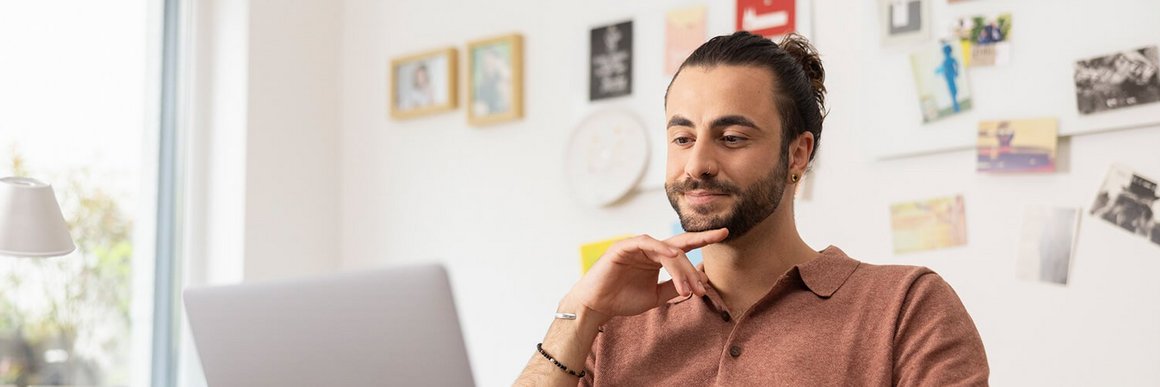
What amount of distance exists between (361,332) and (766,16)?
51.5 inches

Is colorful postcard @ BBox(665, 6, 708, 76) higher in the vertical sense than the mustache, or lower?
higher

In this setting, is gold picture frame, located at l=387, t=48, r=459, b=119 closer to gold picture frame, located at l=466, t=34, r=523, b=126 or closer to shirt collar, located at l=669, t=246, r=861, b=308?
gold picture frame, located at l=466, t=34, r=523, b=126

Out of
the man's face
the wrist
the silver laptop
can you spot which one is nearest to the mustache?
the man's face

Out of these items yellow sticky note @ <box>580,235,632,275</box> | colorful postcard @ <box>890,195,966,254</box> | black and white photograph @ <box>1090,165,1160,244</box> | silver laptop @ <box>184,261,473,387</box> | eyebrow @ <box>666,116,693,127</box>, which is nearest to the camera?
silver laptop @ <box>184,261,473,387</box>

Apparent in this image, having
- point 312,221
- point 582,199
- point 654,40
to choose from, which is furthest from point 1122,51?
point 312,221

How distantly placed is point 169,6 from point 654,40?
1241 mm

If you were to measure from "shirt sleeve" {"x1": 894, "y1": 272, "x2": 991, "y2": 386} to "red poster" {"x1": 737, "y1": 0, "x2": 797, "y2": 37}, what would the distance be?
38.1 inches

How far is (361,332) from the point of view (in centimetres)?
140

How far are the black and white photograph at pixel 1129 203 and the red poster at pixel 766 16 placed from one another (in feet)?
2.19

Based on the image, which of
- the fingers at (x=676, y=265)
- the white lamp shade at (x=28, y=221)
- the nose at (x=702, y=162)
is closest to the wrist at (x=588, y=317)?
the fingers at (x=676, y=265)

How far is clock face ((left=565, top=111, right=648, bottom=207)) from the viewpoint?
2.60 metres

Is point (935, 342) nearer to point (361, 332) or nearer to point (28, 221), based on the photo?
point (361, 332)

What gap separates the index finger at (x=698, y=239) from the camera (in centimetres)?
156

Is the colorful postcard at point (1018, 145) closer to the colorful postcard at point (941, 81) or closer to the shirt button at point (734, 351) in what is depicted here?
the colorful postcard at point (941, 81)
